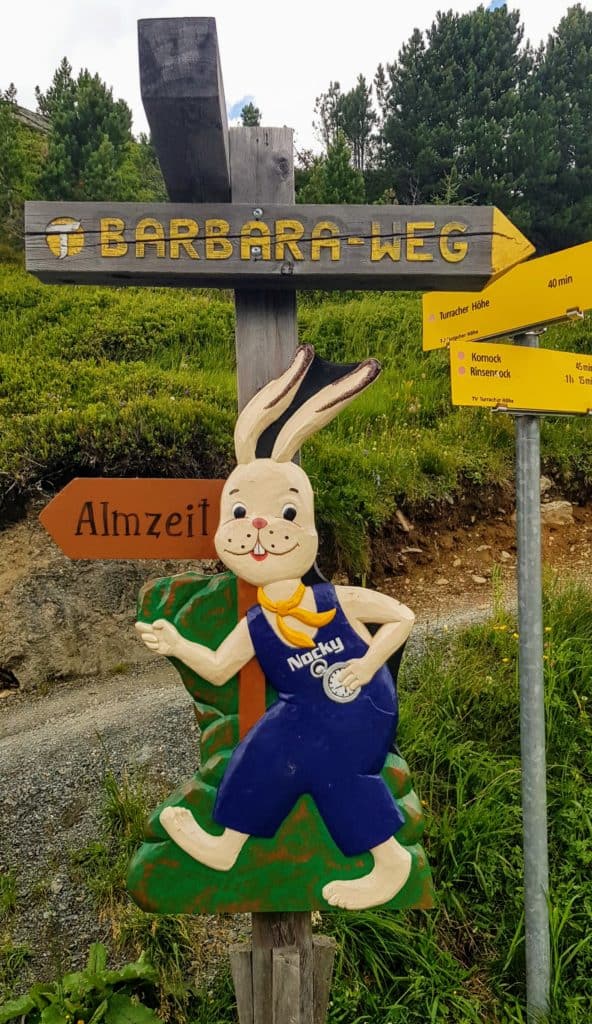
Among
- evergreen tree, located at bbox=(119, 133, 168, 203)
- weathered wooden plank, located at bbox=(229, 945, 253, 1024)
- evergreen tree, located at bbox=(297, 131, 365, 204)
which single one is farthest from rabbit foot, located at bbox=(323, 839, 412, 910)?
evergreen tree, located at bbox=(297, 131, 365, 204)

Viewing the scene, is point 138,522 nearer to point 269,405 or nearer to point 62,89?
point 269,405

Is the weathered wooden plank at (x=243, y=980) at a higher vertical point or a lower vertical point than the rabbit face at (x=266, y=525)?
lower

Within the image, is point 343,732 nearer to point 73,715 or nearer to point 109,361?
point 73,715

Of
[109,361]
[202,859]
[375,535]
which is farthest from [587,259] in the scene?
[109,361]

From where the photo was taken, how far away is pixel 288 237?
1828 mm

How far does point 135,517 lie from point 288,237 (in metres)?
0.92

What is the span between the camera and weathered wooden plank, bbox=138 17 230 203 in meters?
1.61

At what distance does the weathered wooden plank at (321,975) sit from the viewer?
2.04 meters

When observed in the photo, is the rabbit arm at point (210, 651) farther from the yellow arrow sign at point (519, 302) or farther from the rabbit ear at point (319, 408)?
the yellow arrow sign at point (519, 302)

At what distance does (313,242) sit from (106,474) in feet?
12.6

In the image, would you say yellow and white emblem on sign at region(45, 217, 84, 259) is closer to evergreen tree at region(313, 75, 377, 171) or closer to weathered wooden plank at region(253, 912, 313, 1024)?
weathered wooden plank at region(253, 912, 313, 1024)

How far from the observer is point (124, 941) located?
8.31 feet

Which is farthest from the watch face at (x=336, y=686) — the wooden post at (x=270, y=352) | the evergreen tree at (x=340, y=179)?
the evergreen tree at (x=340, y=179)

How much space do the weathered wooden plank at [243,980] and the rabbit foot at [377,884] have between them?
1.40 ft
